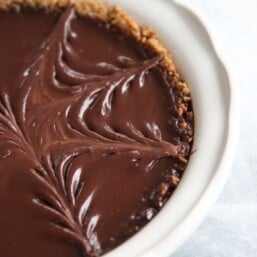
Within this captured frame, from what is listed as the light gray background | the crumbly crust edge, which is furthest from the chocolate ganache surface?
the light gray background

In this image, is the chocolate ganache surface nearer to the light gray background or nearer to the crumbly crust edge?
the crumbly crust edge

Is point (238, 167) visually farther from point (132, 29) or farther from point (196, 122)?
point (132, 29)

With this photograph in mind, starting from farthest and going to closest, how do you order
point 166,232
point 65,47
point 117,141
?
point 65,47 → point 117,141 → point 166,232

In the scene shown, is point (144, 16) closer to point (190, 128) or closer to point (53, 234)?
point (190, 128)

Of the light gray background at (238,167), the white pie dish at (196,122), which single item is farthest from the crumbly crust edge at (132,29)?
the light gray background at (238,167)

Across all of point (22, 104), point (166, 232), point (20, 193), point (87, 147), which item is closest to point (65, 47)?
point (22, 104)

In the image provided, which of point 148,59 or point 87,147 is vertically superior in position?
point 148,59
